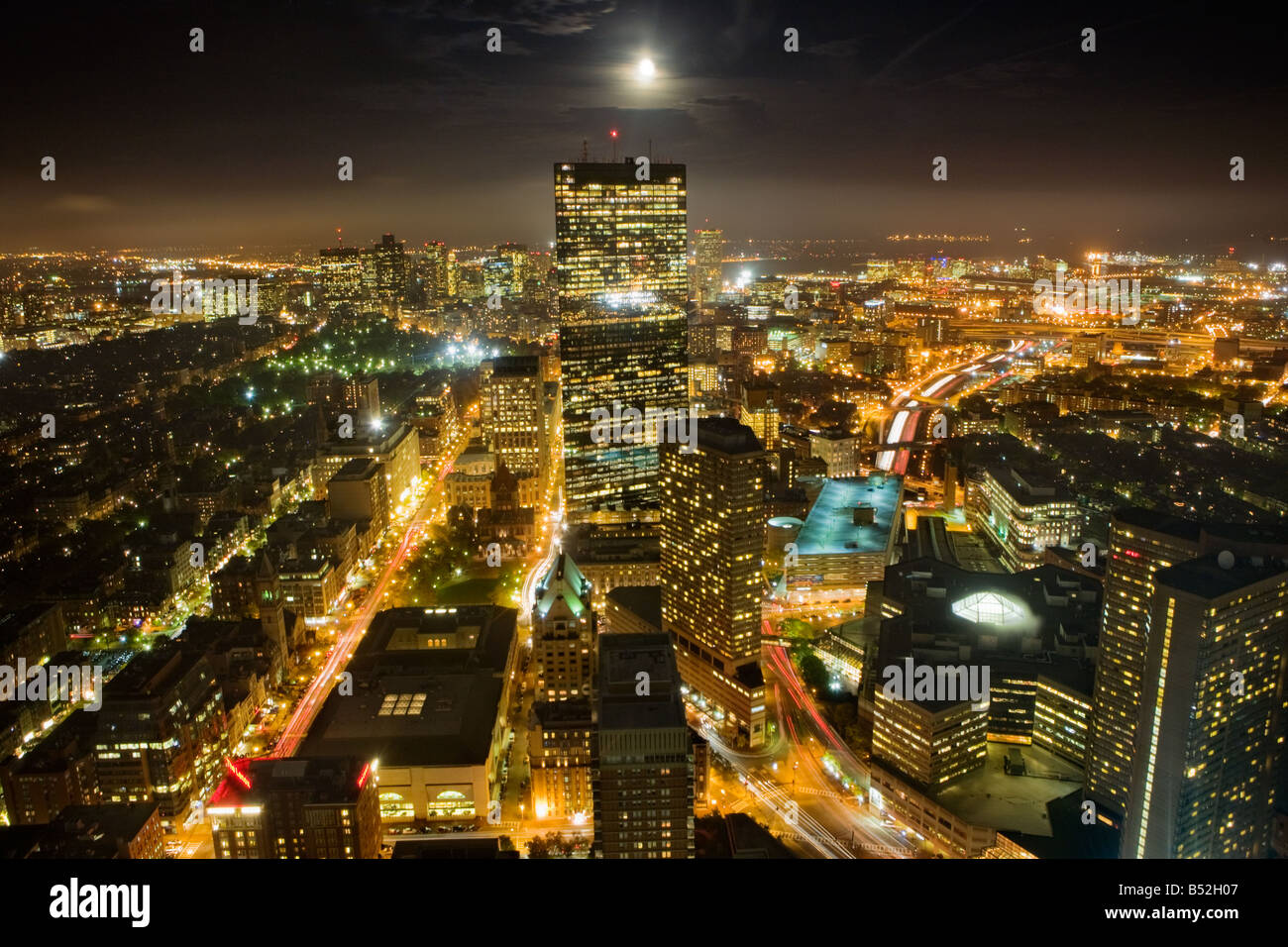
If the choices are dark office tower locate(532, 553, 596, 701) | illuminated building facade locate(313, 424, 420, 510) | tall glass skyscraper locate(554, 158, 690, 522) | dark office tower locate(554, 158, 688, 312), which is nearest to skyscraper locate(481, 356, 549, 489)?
tall glass skyscraper locate(554, 158, 690, 522)

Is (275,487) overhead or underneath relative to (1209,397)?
underneath

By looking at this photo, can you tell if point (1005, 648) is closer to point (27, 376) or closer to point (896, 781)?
point (896, 781)

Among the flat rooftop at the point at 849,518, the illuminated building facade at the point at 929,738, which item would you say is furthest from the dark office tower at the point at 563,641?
the flat rooftop at the point at 849,518

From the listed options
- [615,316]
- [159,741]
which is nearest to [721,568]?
[159,741]

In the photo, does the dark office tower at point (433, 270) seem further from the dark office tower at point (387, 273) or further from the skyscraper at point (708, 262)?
the skyscraper at point (708, 262)
